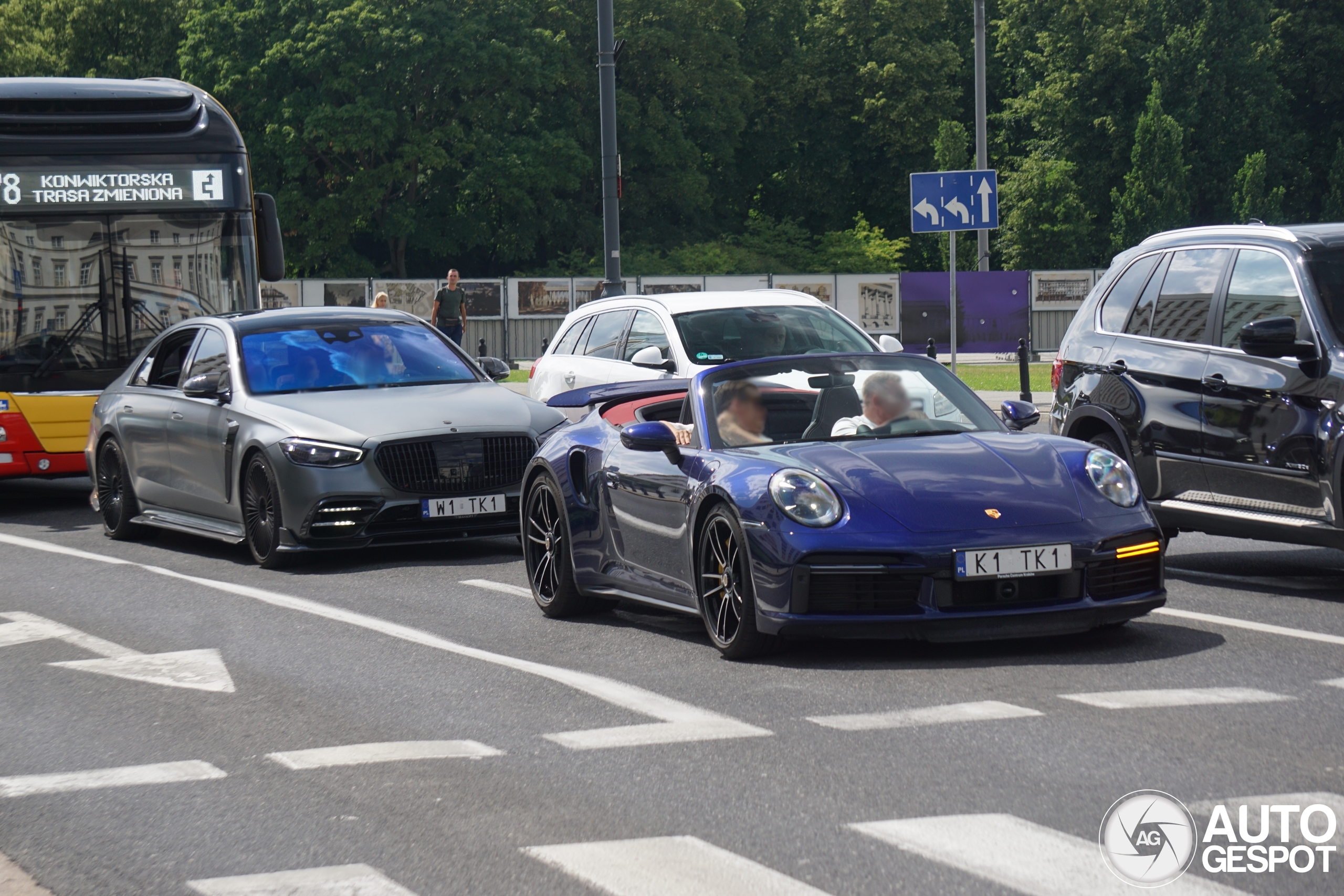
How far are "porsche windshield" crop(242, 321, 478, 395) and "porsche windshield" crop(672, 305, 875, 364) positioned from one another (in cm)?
196

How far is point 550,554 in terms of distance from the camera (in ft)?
30.0

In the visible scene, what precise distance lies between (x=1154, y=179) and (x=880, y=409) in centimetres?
6140

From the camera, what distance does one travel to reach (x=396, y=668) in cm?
765

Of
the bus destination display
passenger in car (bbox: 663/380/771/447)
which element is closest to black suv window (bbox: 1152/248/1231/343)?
passenger in car (bbox: 663/380/771/447)

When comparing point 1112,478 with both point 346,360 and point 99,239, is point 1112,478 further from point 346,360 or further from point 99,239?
point 99,239

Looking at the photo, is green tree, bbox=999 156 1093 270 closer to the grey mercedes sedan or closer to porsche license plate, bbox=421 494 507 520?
the grey mercedes sedan

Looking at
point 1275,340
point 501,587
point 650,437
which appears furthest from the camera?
point 501,587

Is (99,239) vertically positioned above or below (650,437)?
above

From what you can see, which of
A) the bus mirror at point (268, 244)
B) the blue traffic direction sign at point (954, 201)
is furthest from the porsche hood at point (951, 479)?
the blue traffic direction sign at point (954, 201)

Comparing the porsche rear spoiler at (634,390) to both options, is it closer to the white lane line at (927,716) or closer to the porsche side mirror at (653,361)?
the white lane line at (927,716)

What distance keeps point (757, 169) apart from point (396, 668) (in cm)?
6659

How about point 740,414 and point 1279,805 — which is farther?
point 740,414

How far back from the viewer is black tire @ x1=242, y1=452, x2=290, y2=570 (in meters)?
11.4

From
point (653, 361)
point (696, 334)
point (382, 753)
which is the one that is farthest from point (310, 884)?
point (696, 334)
